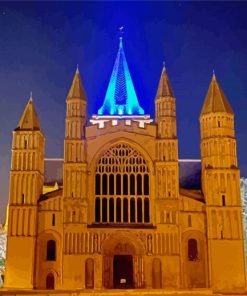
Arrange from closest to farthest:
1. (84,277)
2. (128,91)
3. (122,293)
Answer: (122,293) < (84,277) < (128,91)

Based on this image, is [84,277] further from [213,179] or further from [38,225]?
[213,179]

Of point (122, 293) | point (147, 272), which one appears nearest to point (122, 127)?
point (147, 272)

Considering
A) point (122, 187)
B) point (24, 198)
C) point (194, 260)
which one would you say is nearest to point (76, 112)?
point (122, 187)

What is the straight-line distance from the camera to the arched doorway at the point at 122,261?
51.4 m

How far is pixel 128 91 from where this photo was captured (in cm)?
6406

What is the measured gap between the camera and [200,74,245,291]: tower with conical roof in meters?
50.8

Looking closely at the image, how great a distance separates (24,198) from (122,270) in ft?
36.3

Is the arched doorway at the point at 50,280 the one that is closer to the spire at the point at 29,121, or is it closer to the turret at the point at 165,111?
the spire at the point at 29,121

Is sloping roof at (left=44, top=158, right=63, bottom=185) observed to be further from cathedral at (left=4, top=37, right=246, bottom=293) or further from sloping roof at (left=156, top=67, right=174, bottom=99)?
sloping roof at (left=156, top=67, right=174, bottom=99)

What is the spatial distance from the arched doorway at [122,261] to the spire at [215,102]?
46.9 ft

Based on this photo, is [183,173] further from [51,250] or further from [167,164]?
[51,250]

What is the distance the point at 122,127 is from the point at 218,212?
11979 mm

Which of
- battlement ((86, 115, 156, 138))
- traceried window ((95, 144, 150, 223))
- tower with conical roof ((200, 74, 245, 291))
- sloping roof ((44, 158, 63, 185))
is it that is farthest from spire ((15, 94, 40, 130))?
tower with conical roof ((200, 74, 245, 291))

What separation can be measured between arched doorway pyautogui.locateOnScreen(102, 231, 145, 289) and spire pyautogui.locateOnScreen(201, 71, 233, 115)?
14285 millimetres
